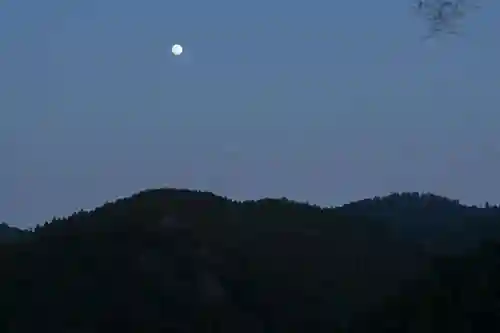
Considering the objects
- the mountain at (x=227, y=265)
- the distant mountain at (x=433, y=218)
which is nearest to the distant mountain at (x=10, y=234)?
the mountain at (x=227, y=265)

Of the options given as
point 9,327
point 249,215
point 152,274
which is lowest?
point 9,327

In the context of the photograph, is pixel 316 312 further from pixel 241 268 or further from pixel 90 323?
pixel 90 323

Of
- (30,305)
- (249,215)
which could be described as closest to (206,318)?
(30,305)

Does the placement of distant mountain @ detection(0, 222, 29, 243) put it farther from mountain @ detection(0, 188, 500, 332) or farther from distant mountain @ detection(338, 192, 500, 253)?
distant mountain @ detection(338, 192, 500, 253)

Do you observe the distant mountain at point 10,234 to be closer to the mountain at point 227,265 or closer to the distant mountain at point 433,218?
the mountain at point 227,265

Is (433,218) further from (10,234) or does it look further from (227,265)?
(10,234)

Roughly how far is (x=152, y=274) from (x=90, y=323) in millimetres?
2110

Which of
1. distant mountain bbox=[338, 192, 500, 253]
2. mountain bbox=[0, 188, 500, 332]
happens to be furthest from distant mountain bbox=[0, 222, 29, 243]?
distant mountain bbox=[338, 192, 500, 253]

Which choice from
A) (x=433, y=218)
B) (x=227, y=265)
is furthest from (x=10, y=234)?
(x=433, y=218)

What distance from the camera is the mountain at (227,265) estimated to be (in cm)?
1975

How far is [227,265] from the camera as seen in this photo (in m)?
22.2

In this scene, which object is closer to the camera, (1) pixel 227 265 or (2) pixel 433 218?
(1) pixel 227 265

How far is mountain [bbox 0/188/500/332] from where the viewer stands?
64.8ft

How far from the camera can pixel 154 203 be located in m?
24.7
